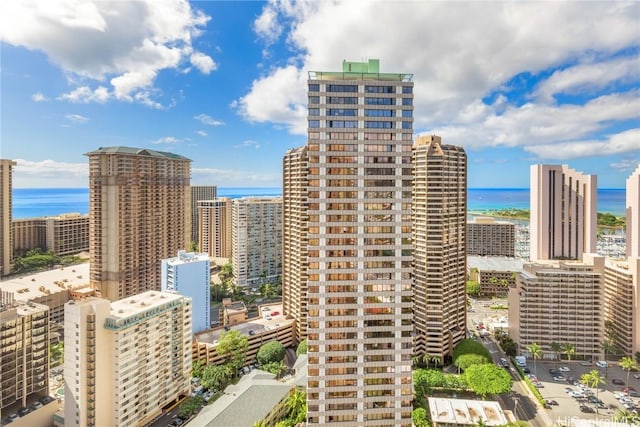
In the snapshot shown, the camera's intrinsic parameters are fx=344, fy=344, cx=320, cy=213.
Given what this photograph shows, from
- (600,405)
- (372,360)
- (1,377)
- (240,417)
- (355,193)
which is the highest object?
(355,193)

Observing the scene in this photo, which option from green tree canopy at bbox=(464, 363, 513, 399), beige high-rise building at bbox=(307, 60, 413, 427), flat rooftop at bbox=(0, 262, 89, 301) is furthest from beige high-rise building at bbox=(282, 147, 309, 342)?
flat rooftop at bbox=(0, 262, 89, 301)

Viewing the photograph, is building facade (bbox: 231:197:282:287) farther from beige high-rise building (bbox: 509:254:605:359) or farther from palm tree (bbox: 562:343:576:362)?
palm tree (bbox: 562:343:576:362)

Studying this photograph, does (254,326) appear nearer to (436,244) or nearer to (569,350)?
(436,244)

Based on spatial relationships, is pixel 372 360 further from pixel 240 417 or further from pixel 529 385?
pixel 529 385

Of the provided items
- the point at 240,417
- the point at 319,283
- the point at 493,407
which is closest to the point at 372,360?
the point at 319,283

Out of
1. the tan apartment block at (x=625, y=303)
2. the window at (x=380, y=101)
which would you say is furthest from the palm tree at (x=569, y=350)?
the window at (x=380, y=101)

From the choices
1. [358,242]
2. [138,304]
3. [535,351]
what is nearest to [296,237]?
[138,304]

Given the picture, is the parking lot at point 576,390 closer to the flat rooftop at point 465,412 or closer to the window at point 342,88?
the flat rooftop at point 465,412
